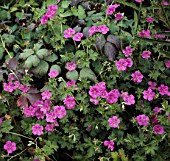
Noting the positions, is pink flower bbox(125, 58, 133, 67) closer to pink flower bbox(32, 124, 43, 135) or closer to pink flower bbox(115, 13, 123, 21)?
pink flower bbox(115, 13, 123, 21)

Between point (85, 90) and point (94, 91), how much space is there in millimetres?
115

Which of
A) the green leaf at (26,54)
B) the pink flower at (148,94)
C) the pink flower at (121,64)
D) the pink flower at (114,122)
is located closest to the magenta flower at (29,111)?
the green leaf at (26,54)

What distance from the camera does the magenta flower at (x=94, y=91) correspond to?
2.38 meters

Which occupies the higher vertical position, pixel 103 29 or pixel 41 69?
pixel 103 29

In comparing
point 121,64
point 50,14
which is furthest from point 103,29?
point 50,14

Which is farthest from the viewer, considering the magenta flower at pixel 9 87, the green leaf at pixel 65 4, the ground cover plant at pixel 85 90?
the green leaf at pixel 65 4

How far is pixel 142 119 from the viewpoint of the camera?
2.35 meters

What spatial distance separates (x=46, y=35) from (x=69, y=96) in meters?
0.56

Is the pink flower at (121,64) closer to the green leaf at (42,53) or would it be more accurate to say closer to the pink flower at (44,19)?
the green leaf at (42,53)

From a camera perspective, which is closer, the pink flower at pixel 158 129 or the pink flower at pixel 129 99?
the pink flower at pixel 158 129

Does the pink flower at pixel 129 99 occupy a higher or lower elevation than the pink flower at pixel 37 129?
higher

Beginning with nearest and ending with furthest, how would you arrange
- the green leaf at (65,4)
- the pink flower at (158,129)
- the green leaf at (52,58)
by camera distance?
the pink flower at (158,129) < the green leaf at (52,58) < the green leaf at (65,4)

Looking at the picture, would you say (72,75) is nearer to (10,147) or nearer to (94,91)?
(94,91)

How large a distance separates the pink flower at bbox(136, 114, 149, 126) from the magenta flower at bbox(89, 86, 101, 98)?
29 centimetres
